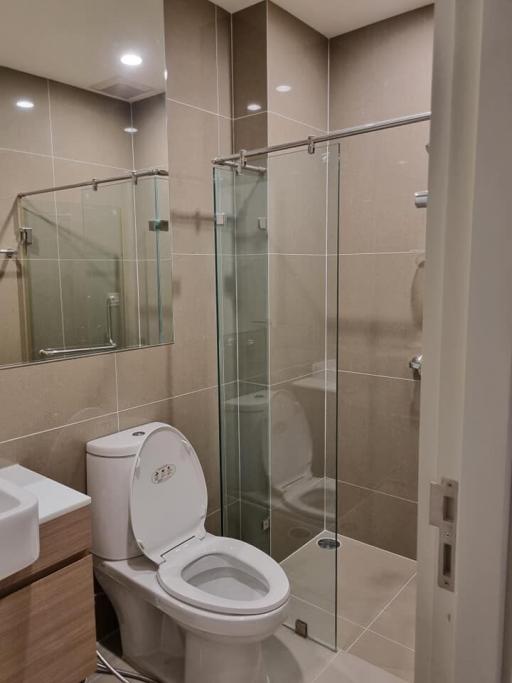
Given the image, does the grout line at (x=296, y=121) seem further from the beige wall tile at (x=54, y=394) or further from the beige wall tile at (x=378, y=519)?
the beige wall tile at (x=378, y=519)

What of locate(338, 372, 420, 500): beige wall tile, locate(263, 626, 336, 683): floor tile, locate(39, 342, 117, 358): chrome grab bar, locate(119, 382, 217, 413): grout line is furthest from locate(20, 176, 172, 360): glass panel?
locate(263, 626, 336, 683): floor tile

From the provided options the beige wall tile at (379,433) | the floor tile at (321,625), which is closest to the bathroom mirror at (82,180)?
the beige wall tile at (379,433)

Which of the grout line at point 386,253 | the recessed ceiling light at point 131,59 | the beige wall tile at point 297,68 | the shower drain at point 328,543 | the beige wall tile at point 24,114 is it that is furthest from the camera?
the grout line at point 386,253

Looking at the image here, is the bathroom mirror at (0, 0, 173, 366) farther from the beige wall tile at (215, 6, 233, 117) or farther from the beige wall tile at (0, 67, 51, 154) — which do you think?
the beige wall tile at (215, 6, 233, 117)

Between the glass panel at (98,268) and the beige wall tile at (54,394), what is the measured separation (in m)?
0.06

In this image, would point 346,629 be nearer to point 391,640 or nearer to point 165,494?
point 391,640

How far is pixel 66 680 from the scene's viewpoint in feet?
4.86

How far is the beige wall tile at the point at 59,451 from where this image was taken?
67.1 inches

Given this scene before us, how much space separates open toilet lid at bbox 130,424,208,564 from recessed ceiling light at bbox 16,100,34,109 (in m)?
1.18

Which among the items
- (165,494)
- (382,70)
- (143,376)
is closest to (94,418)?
(143,376)

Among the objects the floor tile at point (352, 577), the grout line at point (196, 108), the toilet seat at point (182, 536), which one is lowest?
the floor tile at point (352, 577)

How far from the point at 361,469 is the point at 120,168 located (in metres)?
1.87

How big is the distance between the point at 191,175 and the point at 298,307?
2.42 ft

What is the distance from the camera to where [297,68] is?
2.42m
